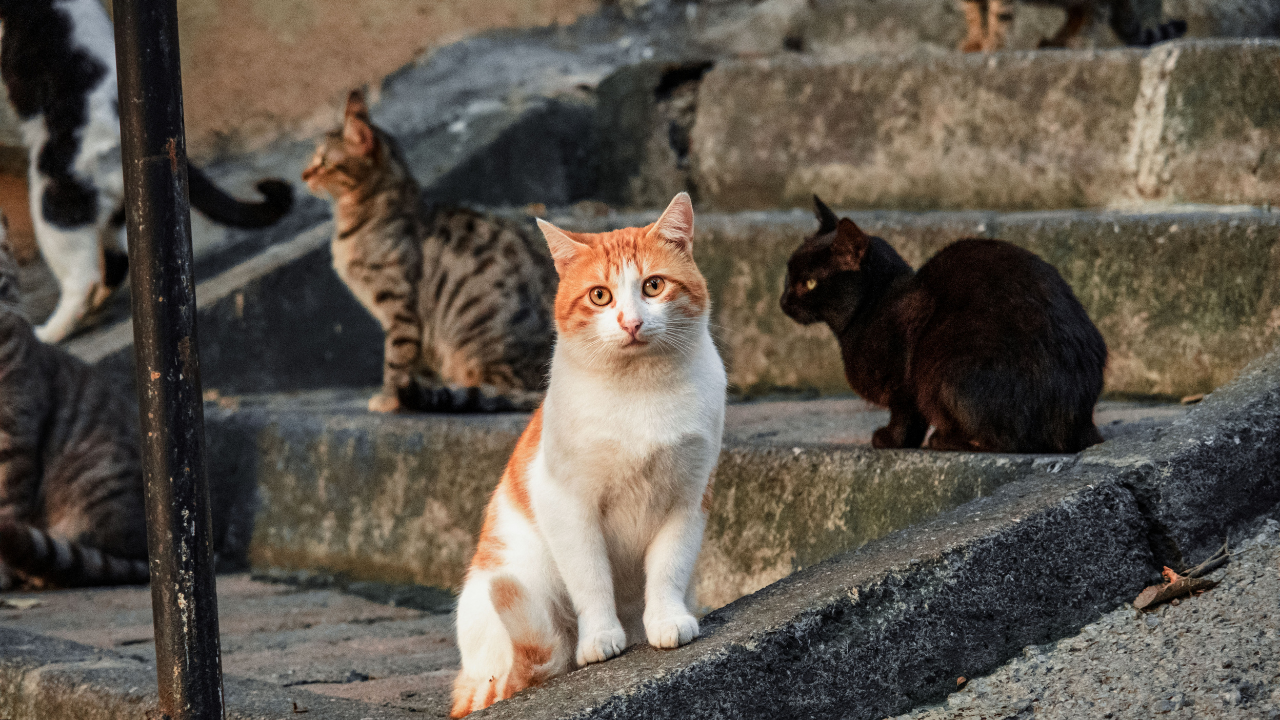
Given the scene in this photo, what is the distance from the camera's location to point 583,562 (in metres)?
2.01

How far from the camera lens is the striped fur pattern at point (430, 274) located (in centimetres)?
427

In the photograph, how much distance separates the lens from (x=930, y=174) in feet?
14.7

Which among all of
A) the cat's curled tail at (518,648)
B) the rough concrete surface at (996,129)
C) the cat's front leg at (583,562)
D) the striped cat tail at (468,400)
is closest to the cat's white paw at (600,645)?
the cat's front leg at (583,562)

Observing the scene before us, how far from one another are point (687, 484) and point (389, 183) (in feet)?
9.37

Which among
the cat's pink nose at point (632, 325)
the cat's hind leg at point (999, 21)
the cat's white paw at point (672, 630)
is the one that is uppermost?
the cat's hind leg at point (999, 21)

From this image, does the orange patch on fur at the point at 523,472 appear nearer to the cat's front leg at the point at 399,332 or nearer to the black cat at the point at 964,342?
the black cat at the point at 964,342

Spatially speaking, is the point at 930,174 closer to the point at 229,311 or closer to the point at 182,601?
the point at 229,311

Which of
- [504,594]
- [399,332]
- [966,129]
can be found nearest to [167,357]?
[504,594]

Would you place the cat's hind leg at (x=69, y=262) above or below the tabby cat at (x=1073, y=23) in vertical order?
below

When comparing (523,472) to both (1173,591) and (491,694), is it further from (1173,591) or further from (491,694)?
(1173,591)

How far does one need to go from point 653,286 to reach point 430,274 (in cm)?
245

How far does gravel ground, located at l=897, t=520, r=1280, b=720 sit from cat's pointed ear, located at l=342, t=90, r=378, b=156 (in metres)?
3.28

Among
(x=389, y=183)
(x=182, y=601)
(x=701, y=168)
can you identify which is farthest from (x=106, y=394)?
(x=182, y=601)

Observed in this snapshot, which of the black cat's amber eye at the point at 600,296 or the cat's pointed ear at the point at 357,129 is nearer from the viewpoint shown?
the black cat's amber eye at the point at 600,296
